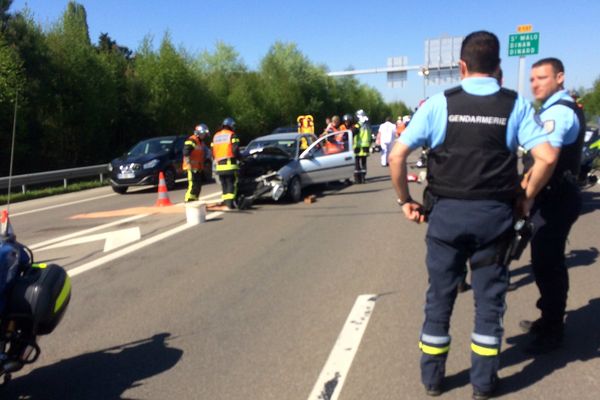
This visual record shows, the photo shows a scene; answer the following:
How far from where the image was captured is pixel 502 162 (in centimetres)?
347

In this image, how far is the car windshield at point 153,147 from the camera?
727 inches

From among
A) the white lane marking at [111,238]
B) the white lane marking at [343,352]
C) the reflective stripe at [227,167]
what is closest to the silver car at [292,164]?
the reflective stripe at [227,167]

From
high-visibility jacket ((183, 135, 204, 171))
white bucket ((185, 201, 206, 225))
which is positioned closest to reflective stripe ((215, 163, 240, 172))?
high-visibility jacket ((183, 135, 204, 171))

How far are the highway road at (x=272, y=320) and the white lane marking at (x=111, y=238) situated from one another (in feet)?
0.16

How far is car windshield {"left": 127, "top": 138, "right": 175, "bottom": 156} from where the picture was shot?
18.5 meters

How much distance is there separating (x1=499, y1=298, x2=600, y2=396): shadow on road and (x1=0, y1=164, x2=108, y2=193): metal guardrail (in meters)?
15.1

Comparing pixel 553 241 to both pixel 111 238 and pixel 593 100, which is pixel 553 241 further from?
pixel 593 100

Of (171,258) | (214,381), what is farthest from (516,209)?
(171,258)

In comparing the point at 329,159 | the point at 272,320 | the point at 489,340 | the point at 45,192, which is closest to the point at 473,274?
the point at 489,340

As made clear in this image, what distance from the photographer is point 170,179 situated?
17.9 meters

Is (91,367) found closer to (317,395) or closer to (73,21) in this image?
(317,395)

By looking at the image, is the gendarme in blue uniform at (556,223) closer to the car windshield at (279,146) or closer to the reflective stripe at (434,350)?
the reflective stripe at (434,350)

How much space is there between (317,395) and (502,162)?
1.80 m

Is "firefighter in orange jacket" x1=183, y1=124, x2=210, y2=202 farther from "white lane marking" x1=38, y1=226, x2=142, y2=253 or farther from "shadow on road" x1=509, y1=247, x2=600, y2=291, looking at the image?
"shadow on road" x1=509, y1=247, x2=600, y2=291
